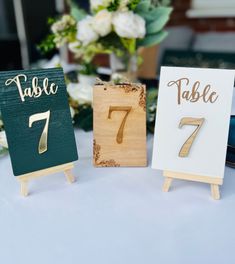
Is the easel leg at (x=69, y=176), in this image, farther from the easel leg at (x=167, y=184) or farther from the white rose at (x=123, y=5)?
the white rose at (x=123, y=5)

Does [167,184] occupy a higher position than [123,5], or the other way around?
[123,5]

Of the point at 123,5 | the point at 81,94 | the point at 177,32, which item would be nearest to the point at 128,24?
the point at 123,5

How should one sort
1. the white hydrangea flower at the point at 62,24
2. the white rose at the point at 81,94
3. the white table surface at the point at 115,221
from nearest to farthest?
the white table surface at the point at 115,221
the white rose at the point at 81,94
the white hydrangea flower at the point at 62,24

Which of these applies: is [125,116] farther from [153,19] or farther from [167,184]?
[153,19]

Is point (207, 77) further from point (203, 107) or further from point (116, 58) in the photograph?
point (116, 58)

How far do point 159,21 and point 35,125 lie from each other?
28.6 inches

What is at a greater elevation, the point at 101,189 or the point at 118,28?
the point at 118,28

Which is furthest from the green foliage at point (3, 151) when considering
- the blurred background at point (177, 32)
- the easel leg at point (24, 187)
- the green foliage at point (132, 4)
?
the blurred background at point (177, 32)

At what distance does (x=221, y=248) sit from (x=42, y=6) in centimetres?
255

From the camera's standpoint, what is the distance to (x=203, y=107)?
59 centimetres

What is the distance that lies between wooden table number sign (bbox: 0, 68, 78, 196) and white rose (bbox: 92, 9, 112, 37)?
46cm

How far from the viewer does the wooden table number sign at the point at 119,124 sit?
0.70 m

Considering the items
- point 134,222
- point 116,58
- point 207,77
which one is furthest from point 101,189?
point 116,58

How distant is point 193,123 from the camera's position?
601 mm
